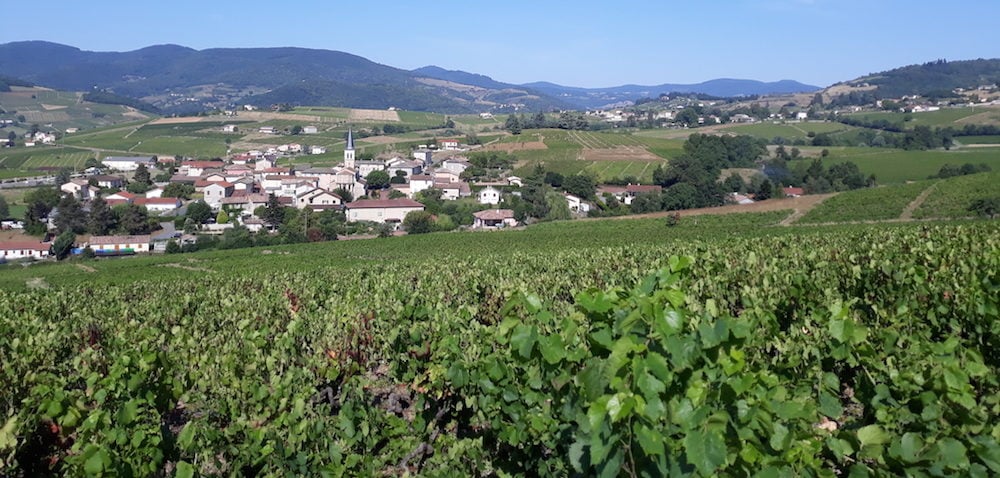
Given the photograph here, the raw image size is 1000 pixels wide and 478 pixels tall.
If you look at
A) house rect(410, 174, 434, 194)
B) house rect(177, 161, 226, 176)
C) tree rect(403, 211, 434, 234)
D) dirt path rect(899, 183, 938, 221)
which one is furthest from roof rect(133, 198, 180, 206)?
dirt path rect(899, 183, 938, 221)

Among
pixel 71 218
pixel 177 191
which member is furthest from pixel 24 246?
pixel 177 191

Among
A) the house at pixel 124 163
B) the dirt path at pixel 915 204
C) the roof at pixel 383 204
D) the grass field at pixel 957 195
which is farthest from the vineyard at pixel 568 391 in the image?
the house at pixel 124 163

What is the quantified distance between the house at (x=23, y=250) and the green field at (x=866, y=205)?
5773 cm

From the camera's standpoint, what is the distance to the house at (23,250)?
57.0 metres

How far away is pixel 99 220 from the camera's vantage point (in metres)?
64.0

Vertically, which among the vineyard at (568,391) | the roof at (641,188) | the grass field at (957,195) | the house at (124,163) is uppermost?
the vineyard at (568,391)

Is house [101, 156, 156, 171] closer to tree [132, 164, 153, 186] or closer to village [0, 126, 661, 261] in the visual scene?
village [0, 126, 661, 261]

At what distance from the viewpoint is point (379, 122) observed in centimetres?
17288

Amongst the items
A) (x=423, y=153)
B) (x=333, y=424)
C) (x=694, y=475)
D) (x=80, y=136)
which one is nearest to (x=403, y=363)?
(x=333, y=424)

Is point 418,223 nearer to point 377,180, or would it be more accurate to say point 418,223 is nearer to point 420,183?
point 420,183

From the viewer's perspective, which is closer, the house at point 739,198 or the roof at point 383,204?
the roof at point 383,204

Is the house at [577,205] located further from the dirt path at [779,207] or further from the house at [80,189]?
the house at [80,189]

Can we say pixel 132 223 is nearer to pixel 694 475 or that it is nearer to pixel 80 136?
pixel 694 475

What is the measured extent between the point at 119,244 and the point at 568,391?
206 feet
